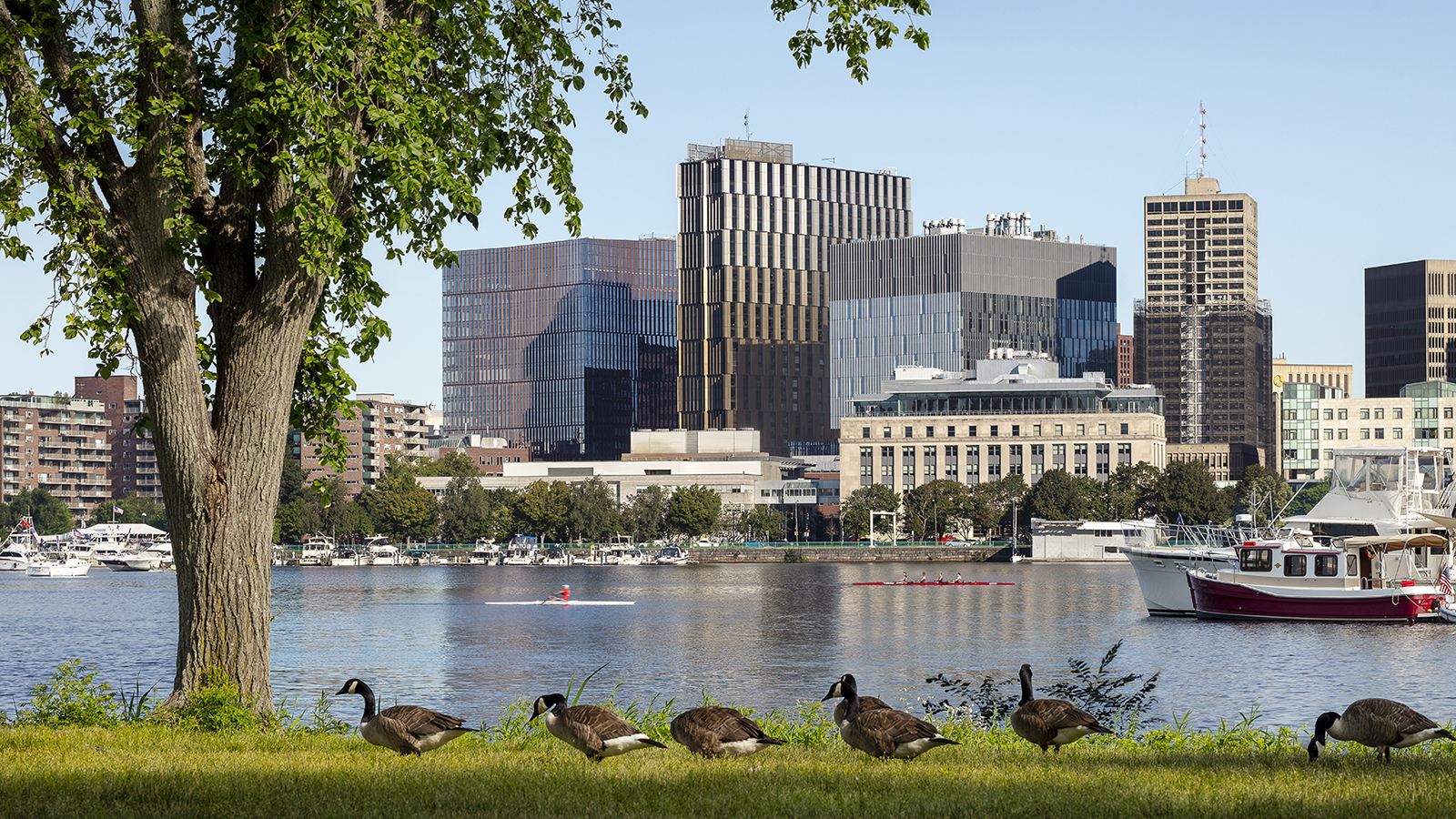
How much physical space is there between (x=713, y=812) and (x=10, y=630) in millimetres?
83828

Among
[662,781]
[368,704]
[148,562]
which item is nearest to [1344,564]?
[368,704]

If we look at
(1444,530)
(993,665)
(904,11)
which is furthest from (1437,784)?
(1444,530)

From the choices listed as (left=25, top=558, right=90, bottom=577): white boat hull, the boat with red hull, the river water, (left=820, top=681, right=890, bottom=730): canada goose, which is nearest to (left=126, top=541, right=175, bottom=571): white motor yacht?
(left=25, top=558, right=90, bottom=577): white boat hull

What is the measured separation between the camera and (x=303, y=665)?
64.6m

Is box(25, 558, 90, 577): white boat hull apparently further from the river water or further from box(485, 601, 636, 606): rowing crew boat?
box(485, 601, 636, 606): rowing crew boat

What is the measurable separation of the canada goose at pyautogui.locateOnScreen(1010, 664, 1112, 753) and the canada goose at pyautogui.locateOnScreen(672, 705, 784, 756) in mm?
3089

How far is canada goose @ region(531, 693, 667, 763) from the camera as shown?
1620 centimetres

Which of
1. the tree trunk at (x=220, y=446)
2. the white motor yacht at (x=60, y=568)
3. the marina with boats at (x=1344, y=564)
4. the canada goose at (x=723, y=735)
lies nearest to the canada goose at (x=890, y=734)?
the canada goose at (x=723, y=735)

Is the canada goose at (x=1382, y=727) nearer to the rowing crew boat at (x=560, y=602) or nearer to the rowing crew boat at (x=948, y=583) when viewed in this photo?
the rowing crew boat at (x=560, y=602)

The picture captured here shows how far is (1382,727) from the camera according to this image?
55.5ft

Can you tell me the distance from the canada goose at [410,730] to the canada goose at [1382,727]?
30.4ft

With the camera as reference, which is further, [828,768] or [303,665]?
[303,665]

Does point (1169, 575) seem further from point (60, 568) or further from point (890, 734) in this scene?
point (60, 568)

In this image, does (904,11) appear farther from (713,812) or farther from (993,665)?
(993,665)
